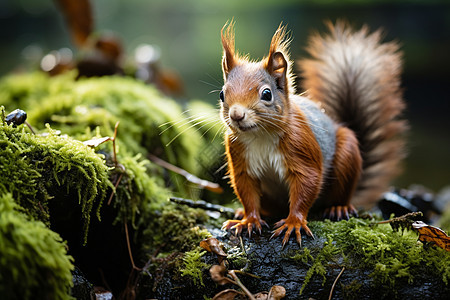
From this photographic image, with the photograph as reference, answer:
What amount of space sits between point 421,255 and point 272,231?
2.47ft

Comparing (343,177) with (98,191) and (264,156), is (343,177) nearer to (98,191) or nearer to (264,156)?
(264,156)

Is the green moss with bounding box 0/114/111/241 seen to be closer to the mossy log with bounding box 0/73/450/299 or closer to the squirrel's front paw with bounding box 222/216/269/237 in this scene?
the mossy log with bounding box 0/73/450/299

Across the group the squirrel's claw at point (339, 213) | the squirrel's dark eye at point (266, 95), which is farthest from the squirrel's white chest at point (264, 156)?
the squirrel's claw at point (339, 213)

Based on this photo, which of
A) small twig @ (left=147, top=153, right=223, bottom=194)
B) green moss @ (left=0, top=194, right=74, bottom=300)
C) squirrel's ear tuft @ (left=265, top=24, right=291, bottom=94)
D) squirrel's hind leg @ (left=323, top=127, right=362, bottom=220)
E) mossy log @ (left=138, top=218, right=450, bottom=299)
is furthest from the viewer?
A: small twig @ (left=147, top=153, right=223, bottom=194)

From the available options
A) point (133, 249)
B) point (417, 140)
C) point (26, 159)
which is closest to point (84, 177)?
point (26, 159)

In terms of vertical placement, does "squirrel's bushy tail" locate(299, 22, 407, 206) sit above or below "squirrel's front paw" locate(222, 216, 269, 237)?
above

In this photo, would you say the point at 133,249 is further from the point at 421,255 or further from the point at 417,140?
the point at 417,140

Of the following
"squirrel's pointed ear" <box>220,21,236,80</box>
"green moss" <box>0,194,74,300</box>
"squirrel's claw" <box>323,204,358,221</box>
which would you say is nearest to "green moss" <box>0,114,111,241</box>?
"green moss" <box>0,194,74,300</box>

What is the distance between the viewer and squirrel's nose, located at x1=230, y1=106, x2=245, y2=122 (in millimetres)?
1943

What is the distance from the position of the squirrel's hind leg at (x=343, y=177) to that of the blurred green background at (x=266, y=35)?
2.55 feet

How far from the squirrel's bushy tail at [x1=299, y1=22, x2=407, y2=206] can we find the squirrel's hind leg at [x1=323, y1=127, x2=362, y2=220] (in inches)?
16.0

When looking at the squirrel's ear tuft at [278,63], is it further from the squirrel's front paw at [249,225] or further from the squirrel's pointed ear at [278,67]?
the squirrel's front paw at [249,225]

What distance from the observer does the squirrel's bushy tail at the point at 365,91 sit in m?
2.93

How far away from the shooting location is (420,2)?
37.4ft
